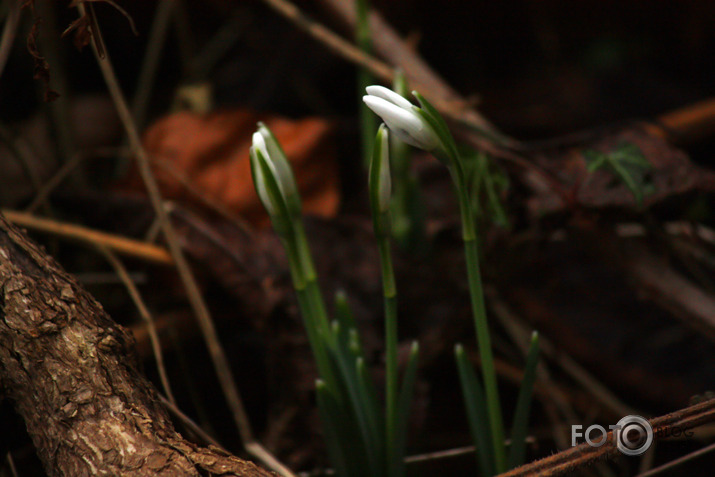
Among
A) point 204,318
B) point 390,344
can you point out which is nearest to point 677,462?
point 390,344

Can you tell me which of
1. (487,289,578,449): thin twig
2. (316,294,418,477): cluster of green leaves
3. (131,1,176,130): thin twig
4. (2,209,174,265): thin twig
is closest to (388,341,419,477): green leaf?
(316,294,418,477): cluster of green leaves

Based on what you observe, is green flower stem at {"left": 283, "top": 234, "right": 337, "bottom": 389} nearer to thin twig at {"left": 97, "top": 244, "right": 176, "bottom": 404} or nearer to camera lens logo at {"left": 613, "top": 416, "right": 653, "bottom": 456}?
thin twig at {"left": 97, "top": 244, "right": 176, "bottom": 404}

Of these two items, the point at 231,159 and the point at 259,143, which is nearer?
the point at 259,143

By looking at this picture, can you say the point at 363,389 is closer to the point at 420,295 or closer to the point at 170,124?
the point at 420,295

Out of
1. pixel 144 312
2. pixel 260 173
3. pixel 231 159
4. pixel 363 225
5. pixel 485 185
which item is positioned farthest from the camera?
pixel 231 159

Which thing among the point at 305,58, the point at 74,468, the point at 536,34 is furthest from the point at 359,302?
the point at 536,34

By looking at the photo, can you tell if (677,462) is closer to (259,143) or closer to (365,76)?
(259,143)

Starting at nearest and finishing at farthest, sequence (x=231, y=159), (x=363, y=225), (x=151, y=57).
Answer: (x=363, y=225) → (x=231, y=159) → (x=151, y=57)
